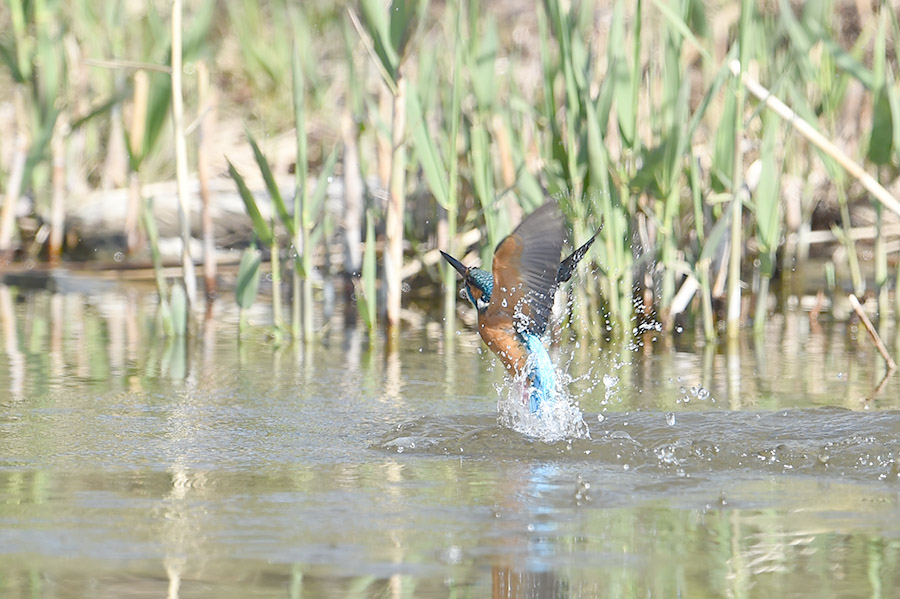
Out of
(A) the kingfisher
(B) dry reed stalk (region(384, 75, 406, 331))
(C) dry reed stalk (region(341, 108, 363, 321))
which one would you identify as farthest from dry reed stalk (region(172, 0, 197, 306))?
(A) the kingfisher

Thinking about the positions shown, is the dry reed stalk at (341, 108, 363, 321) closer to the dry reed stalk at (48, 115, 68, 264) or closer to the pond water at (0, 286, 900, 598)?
the pond water at (0, 286, 900, 598)

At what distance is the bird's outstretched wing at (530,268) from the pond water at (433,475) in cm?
36

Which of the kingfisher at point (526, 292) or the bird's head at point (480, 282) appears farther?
the bird's head at point (480, 282)

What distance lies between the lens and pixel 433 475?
336 centimetres

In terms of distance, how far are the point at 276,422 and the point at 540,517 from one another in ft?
4.47

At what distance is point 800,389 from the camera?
184 inches

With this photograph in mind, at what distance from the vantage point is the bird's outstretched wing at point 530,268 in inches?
141

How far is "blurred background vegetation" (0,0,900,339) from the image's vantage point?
5.38m

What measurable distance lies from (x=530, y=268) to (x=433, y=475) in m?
0.68

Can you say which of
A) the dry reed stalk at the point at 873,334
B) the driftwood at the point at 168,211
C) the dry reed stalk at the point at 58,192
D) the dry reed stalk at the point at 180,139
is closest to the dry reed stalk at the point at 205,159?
the dry reed stalk at the point at 180,139

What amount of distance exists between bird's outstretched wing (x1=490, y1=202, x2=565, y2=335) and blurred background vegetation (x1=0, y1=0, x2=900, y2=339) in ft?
4.74

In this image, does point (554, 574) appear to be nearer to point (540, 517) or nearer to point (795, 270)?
point (540, 517)

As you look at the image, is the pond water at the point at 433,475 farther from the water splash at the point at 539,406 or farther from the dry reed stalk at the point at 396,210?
the dry reed stalk at the point at 396,210

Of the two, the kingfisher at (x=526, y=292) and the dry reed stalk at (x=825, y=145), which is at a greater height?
the dry reed stalk at (x=825, y=145)
